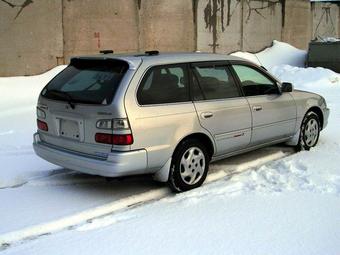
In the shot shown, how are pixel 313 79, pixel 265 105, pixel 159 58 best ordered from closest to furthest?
1. pixel 159 58
2. pixel 265 105
3. pixel 313 79

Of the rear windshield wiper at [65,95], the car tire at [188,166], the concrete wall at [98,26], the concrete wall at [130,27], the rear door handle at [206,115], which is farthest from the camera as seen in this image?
the concrete wall at [98,26]

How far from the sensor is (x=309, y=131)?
23.5 ft

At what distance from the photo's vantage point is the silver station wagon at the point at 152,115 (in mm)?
4887

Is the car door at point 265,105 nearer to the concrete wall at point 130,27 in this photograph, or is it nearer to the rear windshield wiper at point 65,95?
the rear windshield wiper at point 65,95

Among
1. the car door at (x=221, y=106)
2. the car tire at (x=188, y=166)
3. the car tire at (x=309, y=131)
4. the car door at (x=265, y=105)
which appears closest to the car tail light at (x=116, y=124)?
the car tire at (x=188, y=166)

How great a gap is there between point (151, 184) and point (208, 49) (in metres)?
10.8

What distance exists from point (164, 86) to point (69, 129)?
41.9 inches

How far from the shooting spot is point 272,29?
18.3 meters

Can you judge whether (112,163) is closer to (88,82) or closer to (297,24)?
(88,82)

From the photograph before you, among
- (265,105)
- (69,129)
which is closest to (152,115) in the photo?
(69,129)

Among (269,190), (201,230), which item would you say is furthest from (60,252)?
(269,190)

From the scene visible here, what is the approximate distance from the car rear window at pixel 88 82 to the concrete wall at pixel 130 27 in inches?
263

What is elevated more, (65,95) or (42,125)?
(65,95)

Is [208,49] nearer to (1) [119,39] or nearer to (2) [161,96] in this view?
(1) [119,39]
